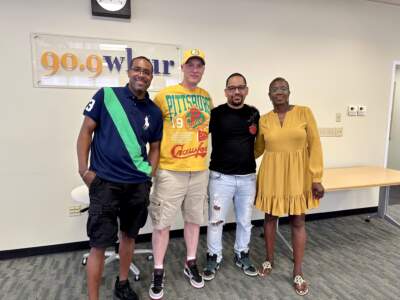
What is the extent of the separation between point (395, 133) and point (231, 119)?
13.4 feet

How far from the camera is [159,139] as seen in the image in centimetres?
186

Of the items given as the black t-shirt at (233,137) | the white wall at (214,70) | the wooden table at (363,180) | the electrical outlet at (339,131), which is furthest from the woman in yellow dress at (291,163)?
the electrical outlet at (339,131)

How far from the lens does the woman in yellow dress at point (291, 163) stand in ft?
6.37

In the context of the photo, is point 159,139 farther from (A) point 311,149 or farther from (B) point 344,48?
(B) point 344,48

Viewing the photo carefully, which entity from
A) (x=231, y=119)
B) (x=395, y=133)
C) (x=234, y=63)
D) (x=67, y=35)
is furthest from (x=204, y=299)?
(x=395, y=133)

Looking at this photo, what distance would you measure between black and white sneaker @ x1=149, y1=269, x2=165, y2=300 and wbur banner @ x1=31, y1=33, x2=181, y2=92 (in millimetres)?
1593

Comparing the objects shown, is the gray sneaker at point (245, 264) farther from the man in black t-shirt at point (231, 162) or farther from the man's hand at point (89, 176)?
the man's hand at point (89, 176)

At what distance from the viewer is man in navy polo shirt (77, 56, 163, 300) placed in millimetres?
1609

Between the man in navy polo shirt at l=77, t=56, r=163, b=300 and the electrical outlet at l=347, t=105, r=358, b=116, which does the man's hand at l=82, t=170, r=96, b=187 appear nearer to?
the man in navy polo shirt at l=77, t=56, r=163, b=300

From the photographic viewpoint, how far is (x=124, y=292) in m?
1.88

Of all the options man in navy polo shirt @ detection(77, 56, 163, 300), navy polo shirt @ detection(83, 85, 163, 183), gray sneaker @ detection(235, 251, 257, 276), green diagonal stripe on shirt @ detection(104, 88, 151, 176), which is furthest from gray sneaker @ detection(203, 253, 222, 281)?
green diagonal stripe on shirt @ detection(104, 88, 151, 176)

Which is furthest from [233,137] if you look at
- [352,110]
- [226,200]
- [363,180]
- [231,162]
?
[352,110]

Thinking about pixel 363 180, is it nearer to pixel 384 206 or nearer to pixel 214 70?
pixel 384 206

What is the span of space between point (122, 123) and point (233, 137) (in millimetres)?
806
